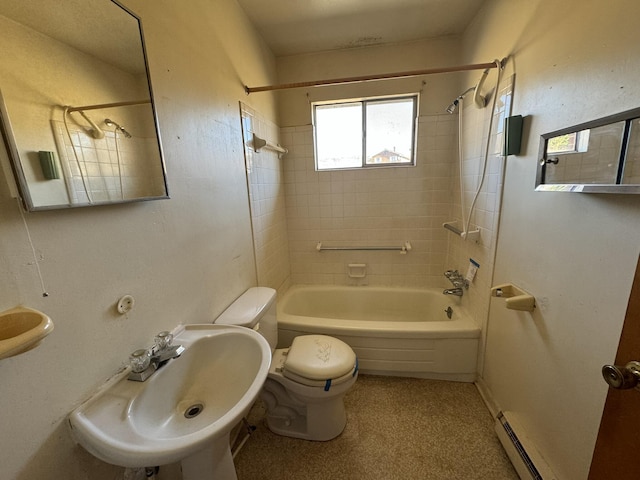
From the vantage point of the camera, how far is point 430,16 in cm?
185

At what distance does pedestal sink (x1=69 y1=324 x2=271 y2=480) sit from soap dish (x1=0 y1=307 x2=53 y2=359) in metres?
0.31

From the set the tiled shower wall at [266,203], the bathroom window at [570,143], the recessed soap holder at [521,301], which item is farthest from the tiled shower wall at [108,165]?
the recessed soap holder at [521,301]

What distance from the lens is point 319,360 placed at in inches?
55.7

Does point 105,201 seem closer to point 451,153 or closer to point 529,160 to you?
point 529,160

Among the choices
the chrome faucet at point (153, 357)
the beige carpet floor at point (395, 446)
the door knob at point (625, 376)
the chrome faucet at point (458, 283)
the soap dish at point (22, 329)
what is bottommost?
the beige carpet floor at point (395, 446)

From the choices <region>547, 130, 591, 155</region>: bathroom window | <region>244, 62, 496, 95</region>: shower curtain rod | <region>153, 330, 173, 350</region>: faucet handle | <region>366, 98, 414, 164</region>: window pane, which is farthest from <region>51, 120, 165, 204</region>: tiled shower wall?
<region>366, 98, 414, 164</region>: window pane

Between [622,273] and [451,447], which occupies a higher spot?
[622,273]

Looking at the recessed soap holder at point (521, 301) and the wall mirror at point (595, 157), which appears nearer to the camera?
the wall mirror at point (595, 157)

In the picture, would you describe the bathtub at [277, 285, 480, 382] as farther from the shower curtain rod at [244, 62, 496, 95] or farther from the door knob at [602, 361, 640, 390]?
the shower curtain rod at [244, 62, 496, 95]

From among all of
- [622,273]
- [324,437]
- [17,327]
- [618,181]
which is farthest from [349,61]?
[324,437]

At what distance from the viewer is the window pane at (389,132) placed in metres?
2.36

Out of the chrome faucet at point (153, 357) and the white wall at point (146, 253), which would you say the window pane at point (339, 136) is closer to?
the white wall at point (146, 253)

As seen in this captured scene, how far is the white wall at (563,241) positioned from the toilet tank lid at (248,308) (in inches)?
53.0

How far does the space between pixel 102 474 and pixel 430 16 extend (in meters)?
2.91
